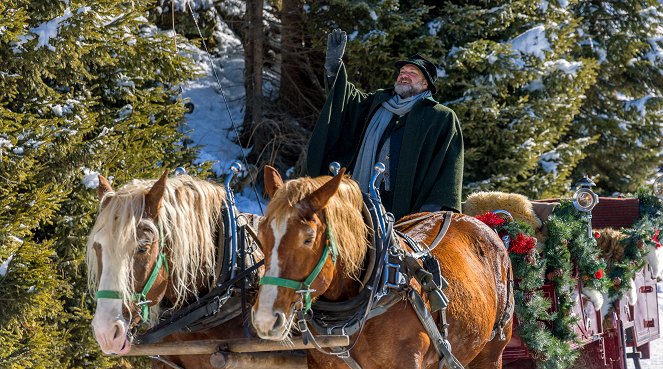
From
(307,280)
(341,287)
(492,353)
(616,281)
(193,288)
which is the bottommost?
(616,281)

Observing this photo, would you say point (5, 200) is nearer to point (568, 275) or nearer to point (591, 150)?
point (568, 275)

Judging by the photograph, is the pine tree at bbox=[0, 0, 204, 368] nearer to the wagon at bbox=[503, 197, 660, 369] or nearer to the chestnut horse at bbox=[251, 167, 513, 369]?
the chestnut horse at bbox=[251, 167, 513, 369]


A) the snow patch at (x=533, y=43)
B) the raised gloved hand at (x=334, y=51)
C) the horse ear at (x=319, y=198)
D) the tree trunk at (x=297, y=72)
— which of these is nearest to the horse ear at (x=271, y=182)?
the horse ear at (x=319, y=198)

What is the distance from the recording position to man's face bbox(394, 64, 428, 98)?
18.8ft

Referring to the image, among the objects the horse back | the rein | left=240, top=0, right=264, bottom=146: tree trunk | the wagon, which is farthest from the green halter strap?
left=240, top=0, right=264, bottom=146: tree trunk

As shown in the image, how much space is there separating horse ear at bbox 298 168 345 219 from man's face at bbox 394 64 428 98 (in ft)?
7.35

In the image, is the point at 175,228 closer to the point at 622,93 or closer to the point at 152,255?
the point at 152,255

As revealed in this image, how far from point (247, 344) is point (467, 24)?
738 cm

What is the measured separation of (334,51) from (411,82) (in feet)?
1.94

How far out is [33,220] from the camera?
20.5 ft

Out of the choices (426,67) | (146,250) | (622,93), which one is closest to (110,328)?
(146,250)

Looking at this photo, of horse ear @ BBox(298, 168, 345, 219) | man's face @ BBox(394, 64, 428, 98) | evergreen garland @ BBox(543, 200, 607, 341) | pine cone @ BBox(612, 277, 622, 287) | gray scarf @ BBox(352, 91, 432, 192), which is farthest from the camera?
pine cone @ BBox(612, 277, 622, 287)

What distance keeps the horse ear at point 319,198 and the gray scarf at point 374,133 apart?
6.47 feet

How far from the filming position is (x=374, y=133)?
570 centimetres
